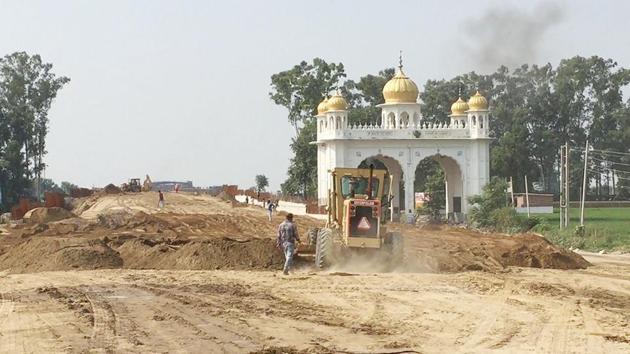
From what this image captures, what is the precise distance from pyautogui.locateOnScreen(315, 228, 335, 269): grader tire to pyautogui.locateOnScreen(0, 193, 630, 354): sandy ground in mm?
280

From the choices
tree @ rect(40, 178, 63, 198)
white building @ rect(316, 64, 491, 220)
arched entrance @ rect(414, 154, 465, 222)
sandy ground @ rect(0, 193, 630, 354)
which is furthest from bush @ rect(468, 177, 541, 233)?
tree @ rect(40, 178, 63, 198)

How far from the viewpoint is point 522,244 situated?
30953 mm

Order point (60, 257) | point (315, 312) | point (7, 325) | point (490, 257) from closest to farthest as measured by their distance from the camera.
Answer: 1. point (7, 325)
2. point (315, 312)
3. point (60, 257)
4. point (490, 257)

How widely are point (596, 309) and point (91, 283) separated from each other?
10.7 metres

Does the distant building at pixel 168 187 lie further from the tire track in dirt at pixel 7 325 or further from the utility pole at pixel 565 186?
the tire track in dirt at pixel 7 325

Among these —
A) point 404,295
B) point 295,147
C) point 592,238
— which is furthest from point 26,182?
point 404,295

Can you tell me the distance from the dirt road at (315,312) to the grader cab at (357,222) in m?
0.74

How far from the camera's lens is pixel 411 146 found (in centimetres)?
6762

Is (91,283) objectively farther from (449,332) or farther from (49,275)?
(449,332)

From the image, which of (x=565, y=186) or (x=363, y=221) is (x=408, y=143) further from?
(x=363, y=221)

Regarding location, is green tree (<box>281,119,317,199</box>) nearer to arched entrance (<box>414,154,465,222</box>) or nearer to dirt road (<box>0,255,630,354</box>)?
arched entrance (<box>414,154,465,222</box>)

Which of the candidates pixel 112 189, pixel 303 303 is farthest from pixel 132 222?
pixel 112 189

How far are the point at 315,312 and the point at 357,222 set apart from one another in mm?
7647

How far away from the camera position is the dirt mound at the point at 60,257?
26.7 meters
